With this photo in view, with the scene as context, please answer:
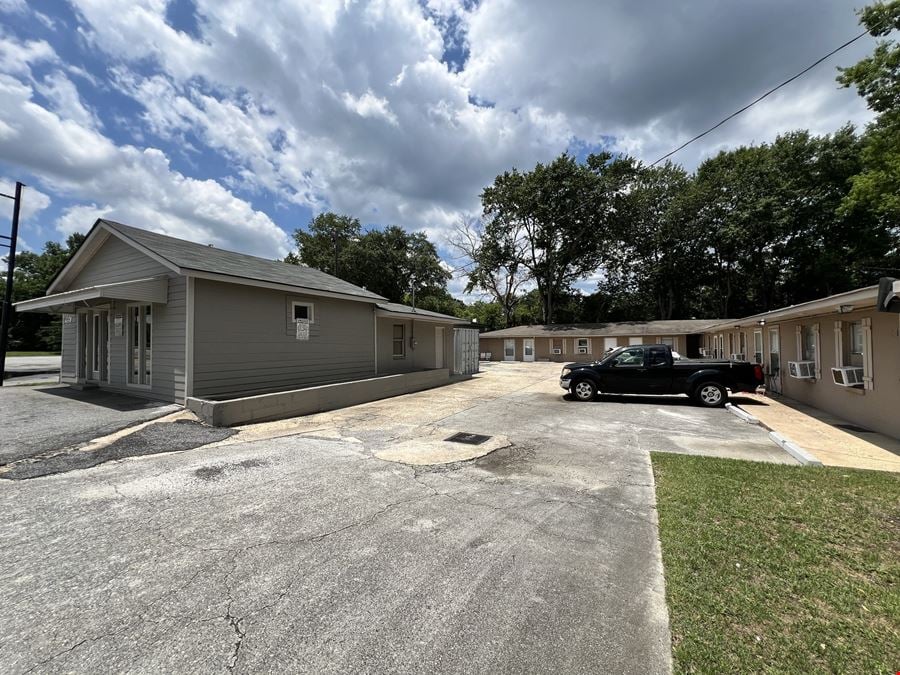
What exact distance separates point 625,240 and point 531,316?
15.0 meters

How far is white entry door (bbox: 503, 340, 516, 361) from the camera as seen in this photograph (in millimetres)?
34406

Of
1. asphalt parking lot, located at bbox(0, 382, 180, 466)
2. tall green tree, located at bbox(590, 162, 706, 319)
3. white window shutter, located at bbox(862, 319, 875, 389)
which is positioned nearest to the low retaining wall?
asphalt parking lot, located at bbox(0, 382, 180, 466)

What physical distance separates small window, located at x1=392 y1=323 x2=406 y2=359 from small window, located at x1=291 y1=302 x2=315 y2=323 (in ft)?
15.2

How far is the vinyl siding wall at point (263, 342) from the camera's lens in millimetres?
8539

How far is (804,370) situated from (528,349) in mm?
23976

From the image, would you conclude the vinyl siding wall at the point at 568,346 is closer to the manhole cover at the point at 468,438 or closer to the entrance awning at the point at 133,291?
the manhole cover at the point at 468,438

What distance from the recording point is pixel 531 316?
5166 centimetres

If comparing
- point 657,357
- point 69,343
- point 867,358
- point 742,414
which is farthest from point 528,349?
point 69,343

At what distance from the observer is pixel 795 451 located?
581 cm

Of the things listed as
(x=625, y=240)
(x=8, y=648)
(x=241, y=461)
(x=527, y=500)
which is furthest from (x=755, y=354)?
(x=625, y=240)

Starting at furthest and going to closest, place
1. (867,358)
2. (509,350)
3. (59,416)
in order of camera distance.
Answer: (509,350)
(867,358)
(59,416)

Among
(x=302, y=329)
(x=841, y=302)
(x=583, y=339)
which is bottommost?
(x=302, y=329)

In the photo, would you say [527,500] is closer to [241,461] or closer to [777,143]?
[241,461]

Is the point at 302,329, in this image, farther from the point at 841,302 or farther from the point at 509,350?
the point at 509,350
